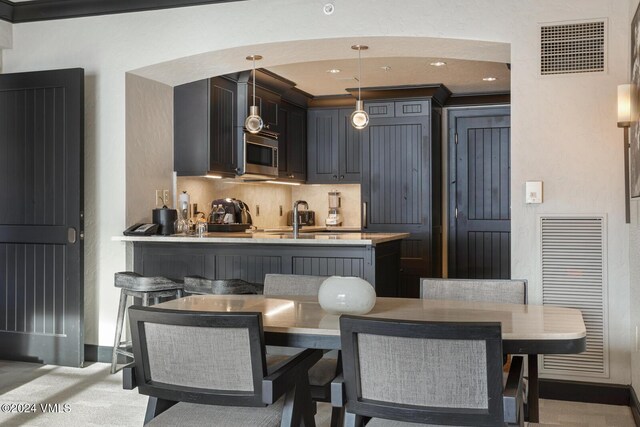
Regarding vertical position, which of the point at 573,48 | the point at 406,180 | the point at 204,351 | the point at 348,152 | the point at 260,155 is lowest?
the point at 204,351

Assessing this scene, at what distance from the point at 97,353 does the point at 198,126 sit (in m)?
2.02

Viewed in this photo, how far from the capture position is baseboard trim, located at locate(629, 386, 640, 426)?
327cm

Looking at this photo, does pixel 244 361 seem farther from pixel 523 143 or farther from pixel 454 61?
pixel 454 61

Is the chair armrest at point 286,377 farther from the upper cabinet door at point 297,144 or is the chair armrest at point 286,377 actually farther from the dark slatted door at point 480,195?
the dark slatted door at point 480,195

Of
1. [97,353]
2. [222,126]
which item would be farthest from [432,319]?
[222,126]

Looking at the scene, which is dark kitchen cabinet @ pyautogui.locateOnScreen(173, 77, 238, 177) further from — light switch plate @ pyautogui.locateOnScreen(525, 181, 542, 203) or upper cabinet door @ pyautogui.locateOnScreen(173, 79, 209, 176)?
light switch plate @ pyautogui.locateOnScreen(525, 181, 542, 203)

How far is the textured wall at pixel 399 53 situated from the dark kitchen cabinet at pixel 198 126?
1.45 feet

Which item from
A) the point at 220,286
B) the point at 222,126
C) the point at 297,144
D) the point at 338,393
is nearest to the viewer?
the point at 338,393

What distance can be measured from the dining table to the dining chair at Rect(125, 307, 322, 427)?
0.13m

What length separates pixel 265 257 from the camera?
4449 mm

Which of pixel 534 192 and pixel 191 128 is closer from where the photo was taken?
pixel 534 192

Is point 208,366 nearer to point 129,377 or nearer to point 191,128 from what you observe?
point 129,377

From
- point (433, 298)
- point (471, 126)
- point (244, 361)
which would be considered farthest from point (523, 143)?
point (471, 126)

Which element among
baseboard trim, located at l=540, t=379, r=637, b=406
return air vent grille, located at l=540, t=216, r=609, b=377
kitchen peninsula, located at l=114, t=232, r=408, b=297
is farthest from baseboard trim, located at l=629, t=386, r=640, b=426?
kitchen peninsula, located at l=114, t=232, r=408, b=297
